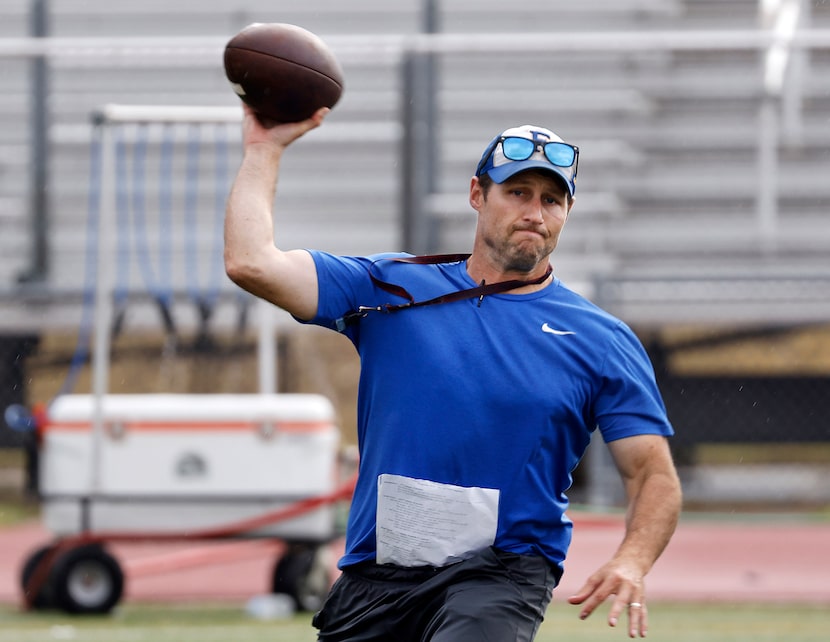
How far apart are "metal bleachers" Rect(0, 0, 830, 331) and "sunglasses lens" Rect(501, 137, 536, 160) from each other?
6.89 meters

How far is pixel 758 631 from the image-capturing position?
7.37 meters

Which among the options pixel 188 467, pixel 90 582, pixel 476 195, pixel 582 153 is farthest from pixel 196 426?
pixel 582 153

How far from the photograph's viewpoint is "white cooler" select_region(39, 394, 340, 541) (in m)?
7.82

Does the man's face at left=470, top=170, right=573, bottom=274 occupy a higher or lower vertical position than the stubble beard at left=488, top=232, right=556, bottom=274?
higher

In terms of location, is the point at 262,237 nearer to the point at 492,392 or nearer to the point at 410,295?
the point at 410,295

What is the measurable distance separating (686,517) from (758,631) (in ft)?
7.04

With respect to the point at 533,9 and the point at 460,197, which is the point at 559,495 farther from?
the point at 533,9

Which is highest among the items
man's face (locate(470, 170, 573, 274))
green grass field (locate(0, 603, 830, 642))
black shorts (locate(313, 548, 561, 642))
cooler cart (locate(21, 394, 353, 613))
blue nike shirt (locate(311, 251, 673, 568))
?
man's face (locate(470, 170, 573, 274))

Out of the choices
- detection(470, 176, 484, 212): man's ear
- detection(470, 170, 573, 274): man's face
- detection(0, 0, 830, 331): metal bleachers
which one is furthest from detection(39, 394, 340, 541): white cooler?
detection(470, 170, 573, 274): man's face

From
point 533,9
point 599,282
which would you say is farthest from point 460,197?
point 533,9

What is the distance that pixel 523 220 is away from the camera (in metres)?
3.50

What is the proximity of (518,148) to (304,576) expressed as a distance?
4719 mm

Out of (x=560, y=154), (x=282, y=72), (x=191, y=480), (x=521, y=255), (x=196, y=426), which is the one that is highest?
(x=282, y=72)

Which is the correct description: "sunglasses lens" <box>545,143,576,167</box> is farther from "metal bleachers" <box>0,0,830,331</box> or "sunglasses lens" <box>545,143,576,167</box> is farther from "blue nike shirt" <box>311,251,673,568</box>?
"metal bleachers" <box>0,0,830,331</box>
